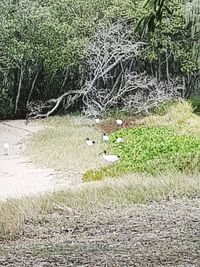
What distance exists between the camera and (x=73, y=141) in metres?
12.2

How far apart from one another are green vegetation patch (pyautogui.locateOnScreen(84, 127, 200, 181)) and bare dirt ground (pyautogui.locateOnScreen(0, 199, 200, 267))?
213 centimetres

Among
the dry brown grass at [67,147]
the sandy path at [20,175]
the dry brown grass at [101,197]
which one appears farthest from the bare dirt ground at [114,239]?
the dry brown grass at [67,147]

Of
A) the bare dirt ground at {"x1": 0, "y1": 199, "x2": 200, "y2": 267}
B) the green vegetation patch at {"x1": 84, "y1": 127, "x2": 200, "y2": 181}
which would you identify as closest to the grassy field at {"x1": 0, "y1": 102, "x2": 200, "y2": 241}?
the green vegetation patch at {"x1": 84, "y1": 127, "x2": 200, "y2": 181}

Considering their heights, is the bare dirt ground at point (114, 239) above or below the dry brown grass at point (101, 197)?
above

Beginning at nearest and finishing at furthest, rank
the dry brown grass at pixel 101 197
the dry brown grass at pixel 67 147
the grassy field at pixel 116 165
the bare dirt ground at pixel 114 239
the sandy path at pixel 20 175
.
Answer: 1. the bare dirt ground at pixel 114 239
2. the dry brown grass at pixel 101 197
3. the grassy field at pixel 116 165
4. the sandy path at pixel 20 175
5. the dry brown grass at pixel 67 147

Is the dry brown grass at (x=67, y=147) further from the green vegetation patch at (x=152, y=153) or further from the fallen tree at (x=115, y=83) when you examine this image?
the fallen tree at (x=115, y=83)

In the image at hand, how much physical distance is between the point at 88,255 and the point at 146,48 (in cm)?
1416

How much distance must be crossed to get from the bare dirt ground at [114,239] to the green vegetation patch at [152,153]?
2.13 m

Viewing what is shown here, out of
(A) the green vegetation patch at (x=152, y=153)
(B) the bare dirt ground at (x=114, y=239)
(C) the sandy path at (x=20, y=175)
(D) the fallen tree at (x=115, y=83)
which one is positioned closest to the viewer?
(B) the bare dirt ground at (x=114, y=239)

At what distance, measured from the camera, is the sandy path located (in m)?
7.92

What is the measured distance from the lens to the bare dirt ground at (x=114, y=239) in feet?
11.2

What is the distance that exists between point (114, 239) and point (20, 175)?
553cm

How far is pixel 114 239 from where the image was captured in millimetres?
3980

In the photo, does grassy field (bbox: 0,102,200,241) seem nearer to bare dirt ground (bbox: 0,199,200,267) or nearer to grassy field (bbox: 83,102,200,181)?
grassy field (bbox: 83,102,200,181)
